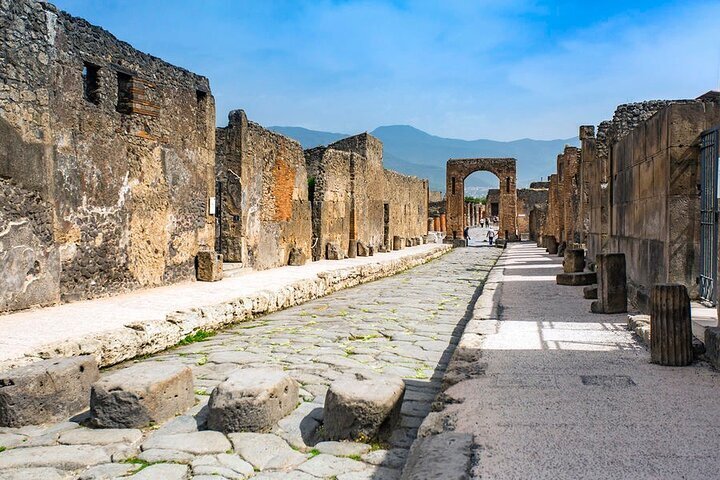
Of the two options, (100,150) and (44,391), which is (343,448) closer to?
(44,391)

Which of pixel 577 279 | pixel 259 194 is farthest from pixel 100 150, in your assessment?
pixel 577 279

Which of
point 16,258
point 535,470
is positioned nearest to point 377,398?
point 535,470

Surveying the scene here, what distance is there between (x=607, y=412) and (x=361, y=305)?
592 centimetres

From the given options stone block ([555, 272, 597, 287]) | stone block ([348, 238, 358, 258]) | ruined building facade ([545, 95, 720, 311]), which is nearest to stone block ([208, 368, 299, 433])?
ruined building facade ([545, 95, 720, 311])

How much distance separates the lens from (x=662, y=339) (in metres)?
4.52

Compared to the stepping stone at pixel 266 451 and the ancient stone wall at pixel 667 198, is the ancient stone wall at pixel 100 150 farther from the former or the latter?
the ancient stone wall at pixel 667 198

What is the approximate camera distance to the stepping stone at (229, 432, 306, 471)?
3.19m

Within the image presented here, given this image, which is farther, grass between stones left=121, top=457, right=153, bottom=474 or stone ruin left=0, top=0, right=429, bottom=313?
stone ruin left=0, top=0, right=429, bottom=313

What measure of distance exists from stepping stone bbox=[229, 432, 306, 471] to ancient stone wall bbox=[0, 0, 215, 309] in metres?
4.31

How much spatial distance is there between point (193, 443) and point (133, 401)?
53 centimetres

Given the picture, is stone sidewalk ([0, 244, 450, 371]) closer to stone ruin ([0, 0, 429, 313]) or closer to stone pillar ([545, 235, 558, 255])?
stone ruin ([0, 0, 429, 313])

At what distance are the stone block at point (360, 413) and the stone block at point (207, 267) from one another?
728cm

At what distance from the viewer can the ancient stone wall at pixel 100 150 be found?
6.84 m

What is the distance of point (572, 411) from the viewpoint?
133 inches
